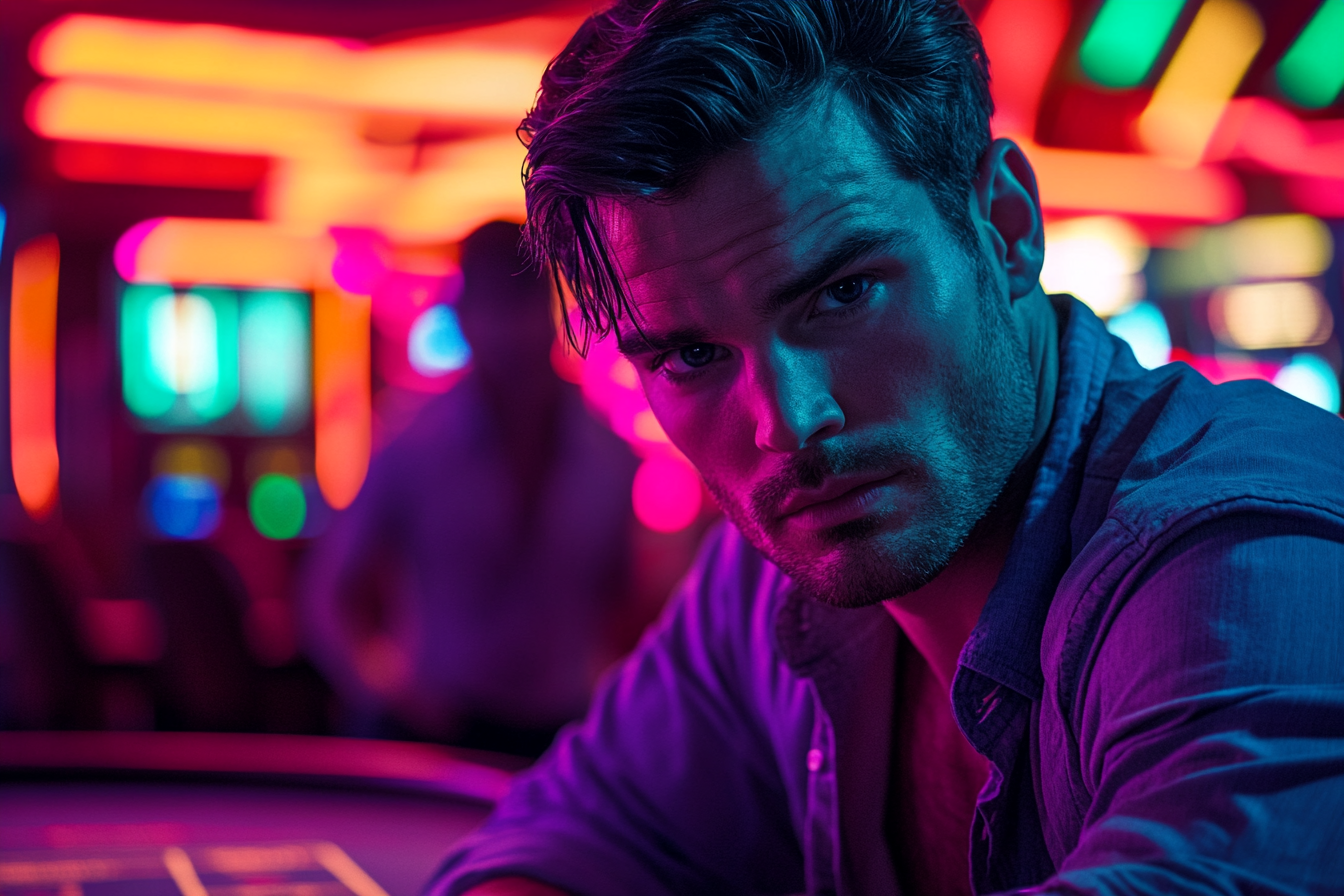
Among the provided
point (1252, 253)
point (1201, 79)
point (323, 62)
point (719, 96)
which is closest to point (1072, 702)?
point (719, 96)

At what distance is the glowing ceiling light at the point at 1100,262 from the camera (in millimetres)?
5531

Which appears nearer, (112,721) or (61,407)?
(112,721)

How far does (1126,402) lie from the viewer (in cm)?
103

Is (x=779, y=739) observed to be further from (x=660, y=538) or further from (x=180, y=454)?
(x=180, y=454)

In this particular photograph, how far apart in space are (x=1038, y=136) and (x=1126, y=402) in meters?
4.23

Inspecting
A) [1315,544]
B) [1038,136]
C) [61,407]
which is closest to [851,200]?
[1315,544]

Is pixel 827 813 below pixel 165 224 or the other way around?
below

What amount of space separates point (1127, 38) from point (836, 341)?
150 inches

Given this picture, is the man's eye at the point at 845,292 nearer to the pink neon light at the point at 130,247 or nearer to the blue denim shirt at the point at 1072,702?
the blue denim shirt at the point at 1072,702

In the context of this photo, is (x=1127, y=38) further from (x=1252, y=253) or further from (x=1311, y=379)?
(x=1311, y=379)

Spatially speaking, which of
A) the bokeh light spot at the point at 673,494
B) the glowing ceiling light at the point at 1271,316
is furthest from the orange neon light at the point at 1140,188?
the bokeh light spot at the point at 673,494

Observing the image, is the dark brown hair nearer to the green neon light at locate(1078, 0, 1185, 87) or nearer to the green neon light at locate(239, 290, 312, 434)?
the green neon light at locate(1078, 0, 1185, 87)

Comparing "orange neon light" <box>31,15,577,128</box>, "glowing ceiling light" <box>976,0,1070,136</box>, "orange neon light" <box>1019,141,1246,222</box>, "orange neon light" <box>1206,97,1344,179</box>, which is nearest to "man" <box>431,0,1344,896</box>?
"glowing ceiling light" <box>976,0,1070,136</box>

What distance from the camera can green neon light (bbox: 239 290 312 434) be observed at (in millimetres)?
7250
